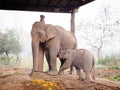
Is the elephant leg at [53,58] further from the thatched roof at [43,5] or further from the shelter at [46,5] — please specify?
the thatched roof at [43,5]

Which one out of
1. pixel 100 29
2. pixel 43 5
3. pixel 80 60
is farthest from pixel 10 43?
Answer: pixel 80 60

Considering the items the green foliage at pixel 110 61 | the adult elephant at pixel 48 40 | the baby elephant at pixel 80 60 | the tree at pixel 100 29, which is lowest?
the green foliage at pixel 110 61

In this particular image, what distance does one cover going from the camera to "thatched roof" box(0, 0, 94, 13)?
10.5m

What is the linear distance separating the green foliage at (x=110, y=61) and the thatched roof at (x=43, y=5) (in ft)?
19.6

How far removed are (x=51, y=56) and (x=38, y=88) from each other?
1.76m

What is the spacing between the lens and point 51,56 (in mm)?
8758

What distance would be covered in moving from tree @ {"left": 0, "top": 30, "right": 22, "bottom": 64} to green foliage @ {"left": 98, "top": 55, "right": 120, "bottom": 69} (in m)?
4.65

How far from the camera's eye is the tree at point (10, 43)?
1719cm

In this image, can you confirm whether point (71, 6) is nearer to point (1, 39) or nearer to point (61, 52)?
point (61, 52)

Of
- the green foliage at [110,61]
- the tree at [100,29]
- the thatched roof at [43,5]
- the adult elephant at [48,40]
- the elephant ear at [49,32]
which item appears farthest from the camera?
the tree at [100,29]

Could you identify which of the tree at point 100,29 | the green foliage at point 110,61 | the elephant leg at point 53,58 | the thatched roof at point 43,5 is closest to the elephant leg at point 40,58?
the elephant leg at point 53,58

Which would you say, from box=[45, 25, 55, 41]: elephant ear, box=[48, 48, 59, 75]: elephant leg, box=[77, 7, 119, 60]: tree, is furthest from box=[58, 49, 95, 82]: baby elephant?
box=[77, 7, 119, 60]: tree

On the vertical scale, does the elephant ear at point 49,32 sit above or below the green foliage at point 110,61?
above

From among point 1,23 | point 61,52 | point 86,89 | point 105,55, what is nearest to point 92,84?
point 86,89
